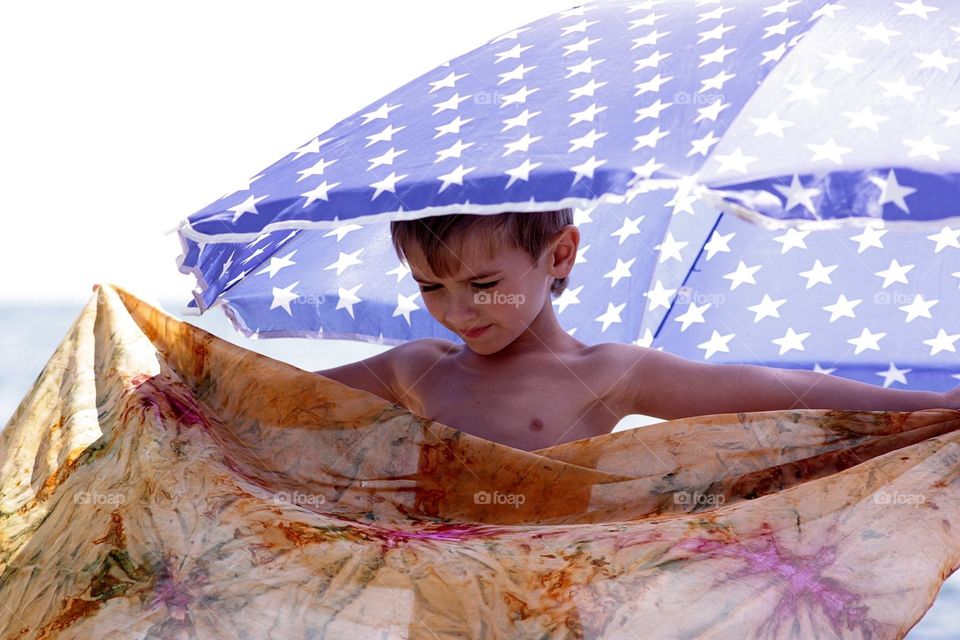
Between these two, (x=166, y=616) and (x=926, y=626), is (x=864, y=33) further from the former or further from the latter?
(x=926, y=626)

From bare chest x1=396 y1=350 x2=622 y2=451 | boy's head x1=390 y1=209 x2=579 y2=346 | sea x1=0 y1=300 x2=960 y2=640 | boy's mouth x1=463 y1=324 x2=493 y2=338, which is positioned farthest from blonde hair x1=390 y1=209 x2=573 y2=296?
sea x1=0 y1=300 x2=960 y2=640

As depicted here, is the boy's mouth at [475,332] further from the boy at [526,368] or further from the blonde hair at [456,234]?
the blonde hair at [456,234]

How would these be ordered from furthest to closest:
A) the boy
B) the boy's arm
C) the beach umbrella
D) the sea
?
the sea → the boy → the boy's arm → the beach umbrella

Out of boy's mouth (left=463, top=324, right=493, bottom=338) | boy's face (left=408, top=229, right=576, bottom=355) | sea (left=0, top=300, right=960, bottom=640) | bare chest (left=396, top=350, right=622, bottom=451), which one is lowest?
sea (left=0, top=300, right=960, bottom=640)

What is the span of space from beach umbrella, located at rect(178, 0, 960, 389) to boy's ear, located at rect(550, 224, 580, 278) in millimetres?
149

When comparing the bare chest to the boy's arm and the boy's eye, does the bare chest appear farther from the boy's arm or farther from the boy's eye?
the boy's eye

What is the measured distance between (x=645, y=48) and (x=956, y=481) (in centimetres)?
75

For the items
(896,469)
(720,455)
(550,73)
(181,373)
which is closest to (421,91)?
(550,73)

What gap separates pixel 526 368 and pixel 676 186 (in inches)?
25.3

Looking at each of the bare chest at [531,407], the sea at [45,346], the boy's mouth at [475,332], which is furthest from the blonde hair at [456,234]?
Answer: the sea at [45,346]

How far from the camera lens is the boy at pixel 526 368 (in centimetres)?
161

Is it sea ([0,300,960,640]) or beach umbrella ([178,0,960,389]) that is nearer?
beach umbrella ([178,0,960,389])

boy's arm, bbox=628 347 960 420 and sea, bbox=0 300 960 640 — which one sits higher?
boy's arm, bbox=628 347 960 420

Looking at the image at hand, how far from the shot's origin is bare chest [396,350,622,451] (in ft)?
5.66
